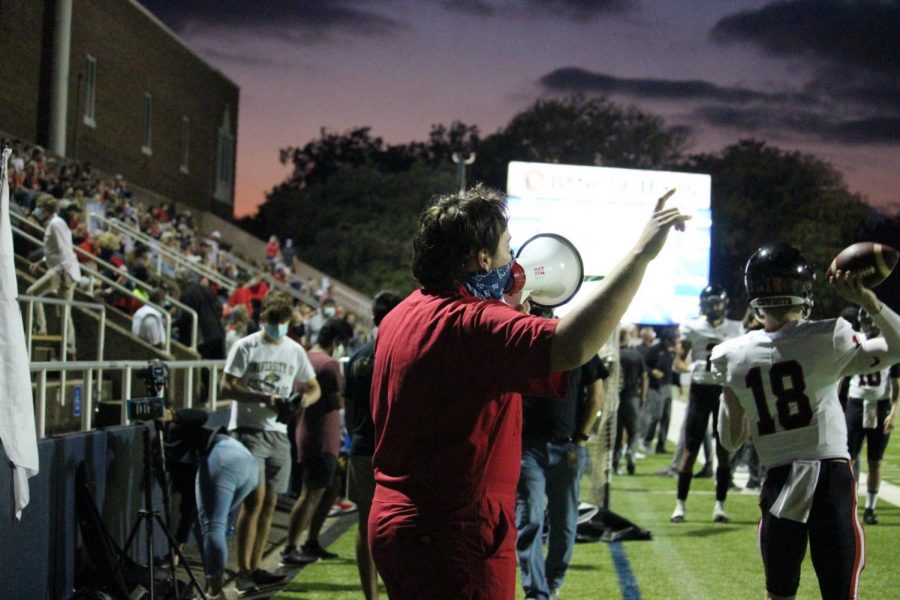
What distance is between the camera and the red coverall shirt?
3.10 metres

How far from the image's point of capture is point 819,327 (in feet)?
15.7

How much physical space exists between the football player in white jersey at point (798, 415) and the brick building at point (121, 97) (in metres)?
18.7

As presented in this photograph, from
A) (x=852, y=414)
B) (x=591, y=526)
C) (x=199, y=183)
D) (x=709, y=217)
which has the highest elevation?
(x=199, y=183)

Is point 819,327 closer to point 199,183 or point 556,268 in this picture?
point 556,268

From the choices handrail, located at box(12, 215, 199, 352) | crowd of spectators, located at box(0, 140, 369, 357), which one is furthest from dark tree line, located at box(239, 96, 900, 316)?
handrail, located at box(12, 215, 199, 352)

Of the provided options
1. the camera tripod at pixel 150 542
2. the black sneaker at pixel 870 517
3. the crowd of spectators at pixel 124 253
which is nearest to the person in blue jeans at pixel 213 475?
the camera tripod at pixel 150 542

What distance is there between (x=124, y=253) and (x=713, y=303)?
10866mm

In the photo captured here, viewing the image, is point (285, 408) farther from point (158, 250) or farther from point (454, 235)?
point (158, 250)

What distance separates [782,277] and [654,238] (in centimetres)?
210

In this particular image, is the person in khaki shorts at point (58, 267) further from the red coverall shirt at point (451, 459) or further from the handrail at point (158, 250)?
the red coverall shirt at point (451, 459)

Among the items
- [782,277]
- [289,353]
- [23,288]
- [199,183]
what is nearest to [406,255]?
[199,183]

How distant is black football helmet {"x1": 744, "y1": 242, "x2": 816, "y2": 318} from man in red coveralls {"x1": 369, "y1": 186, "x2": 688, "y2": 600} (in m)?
1.87

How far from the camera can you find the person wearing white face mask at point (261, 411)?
8.33 meters

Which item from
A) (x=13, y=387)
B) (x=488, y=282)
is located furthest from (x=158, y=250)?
(x=488, y=282)
